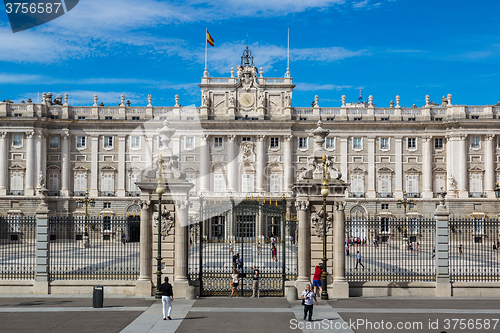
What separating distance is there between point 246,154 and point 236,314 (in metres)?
52.3

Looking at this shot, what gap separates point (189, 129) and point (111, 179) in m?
12.3

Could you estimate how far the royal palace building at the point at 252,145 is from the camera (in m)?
69.6

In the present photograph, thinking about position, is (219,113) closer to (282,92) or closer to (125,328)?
(282,92)

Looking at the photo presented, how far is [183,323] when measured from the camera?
17250mm

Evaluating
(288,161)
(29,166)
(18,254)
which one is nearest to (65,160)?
(29,166)

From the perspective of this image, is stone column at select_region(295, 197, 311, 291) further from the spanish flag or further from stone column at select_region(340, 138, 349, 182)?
stone column at select_region(340, 138, 349, 182)

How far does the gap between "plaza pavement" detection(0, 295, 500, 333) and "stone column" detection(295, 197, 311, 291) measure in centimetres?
141

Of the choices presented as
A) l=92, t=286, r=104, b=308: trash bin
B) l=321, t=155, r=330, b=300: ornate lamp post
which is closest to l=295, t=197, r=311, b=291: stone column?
l=321, t=155, r=330, b=300: ornate lamp post

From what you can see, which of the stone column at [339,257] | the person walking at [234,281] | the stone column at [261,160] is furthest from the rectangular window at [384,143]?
the person walking at [234,281]

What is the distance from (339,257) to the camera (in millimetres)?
21844

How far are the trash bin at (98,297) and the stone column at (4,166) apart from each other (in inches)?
2142

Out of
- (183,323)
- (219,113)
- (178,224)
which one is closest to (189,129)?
(219,113)

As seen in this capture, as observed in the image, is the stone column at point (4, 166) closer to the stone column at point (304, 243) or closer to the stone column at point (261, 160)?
the stone column at point (261, 160)

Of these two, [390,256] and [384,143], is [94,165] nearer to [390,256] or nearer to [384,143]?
[384,143]
